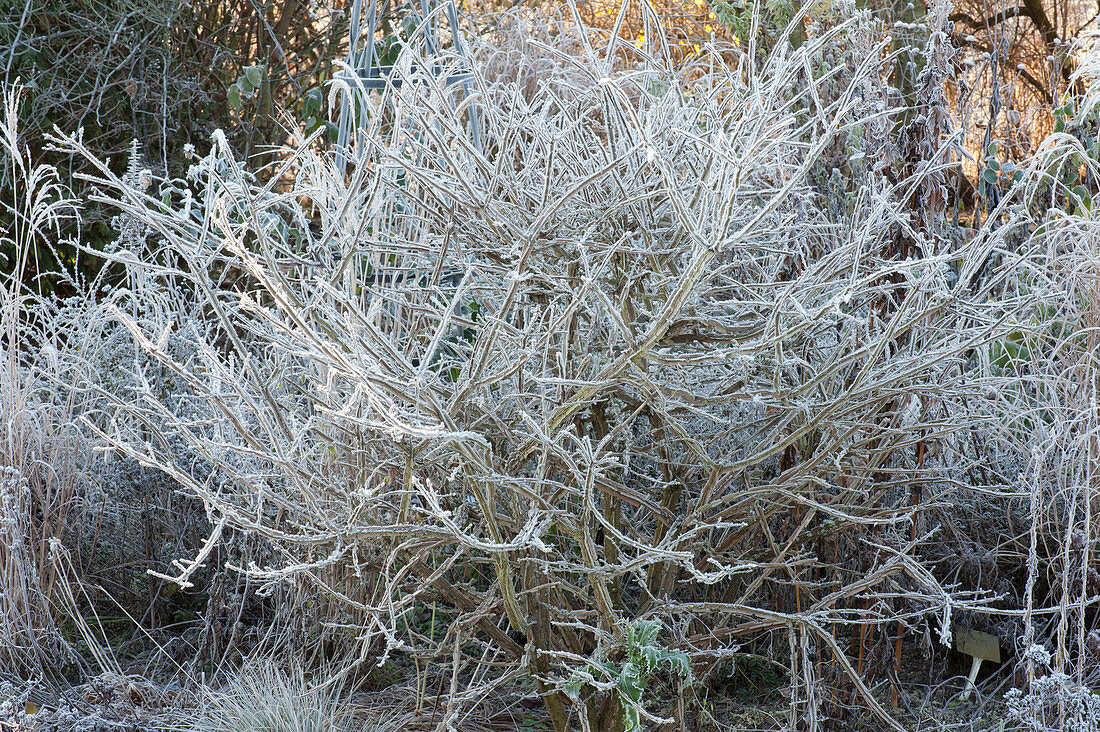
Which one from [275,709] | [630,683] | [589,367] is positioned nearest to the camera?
[630,683]

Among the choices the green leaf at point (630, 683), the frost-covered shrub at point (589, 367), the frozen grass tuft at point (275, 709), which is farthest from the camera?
the frozen grass tuft at point (275, 709)

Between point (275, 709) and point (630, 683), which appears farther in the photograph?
point (275, 709)

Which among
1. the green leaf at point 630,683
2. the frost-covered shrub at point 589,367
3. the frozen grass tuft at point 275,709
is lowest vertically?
the frozen grass tuft at point 275,709

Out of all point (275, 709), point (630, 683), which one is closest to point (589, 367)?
point (630, 683)

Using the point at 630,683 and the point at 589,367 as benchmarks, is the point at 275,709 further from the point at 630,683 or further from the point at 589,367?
the point at 589,367

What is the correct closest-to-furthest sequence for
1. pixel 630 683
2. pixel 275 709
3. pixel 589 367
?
1. pixel 630 683
2. pixel 589 367
3. pixel 275 709

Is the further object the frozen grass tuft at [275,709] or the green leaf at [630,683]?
the frozen grass tuft at [275,709]

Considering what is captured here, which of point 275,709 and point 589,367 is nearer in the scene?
point 589,367

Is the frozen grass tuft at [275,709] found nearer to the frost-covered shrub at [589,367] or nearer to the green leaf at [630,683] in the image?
the frost-covered shrub at [589,367]

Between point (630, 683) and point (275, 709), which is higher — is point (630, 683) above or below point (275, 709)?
above

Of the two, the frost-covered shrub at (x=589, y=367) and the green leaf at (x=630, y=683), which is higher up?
the frost-covered shrub at (x=589, y=367)

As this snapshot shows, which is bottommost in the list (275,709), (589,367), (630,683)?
(275,709)

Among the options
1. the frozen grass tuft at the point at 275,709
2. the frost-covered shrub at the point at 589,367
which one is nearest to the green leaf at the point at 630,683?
the frost-covered shrub at the point at 589,367

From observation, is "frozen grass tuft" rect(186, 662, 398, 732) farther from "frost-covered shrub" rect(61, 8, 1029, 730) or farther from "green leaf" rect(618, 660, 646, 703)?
"green leaf" rect(618, 660, 646, 703)
